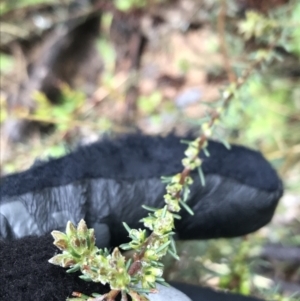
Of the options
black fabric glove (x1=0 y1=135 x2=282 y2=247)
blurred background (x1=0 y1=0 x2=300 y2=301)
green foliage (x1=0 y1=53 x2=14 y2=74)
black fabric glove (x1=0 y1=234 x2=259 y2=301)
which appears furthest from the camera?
green foliage (x1=0 y1=53 x2=14 y2=74)

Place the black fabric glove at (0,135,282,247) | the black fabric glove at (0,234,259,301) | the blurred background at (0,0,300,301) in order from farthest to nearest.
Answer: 1. the blurred background at (0,0,300,301)
2. the black fabric glove at (0,135,282,247)
3. the black fabric glove at (0,234,259,301)

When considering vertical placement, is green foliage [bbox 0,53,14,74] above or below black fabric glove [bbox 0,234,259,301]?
above

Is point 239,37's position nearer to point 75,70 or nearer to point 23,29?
point 75,70

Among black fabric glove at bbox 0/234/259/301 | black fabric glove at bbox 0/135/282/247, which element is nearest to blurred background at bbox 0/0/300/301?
black fabric glove at bbox 0/135/282/247

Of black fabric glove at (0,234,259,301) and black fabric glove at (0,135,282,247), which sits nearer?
black fabric glove at (0,234,259,301)

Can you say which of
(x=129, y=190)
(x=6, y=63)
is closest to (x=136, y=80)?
(x=6, y=63)

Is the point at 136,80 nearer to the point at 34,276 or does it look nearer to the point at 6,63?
the point at 6,63

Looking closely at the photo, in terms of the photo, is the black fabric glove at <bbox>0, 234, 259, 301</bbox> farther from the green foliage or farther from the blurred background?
the green foliage

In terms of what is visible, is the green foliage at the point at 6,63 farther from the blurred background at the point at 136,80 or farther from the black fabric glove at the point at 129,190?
the black fabric glove at the point at 129,190
